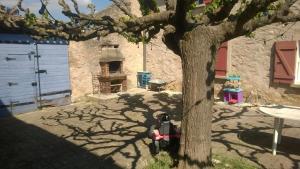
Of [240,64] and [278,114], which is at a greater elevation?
[240,64]

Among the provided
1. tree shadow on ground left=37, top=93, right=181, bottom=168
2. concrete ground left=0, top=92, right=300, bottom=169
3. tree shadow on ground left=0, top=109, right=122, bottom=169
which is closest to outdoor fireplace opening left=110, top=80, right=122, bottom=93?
tree shadow on ground left=37, top=93, right=181, bottom=168

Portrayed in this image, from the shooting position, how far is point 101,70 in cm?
1261

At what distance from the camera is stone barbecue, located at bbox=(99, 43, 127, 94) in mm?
12523

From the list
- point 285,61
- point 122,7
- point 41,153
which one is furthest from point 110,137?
point 285,61

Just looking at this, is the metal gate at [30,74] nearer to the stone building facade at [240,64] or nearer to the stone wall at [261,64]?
the stone building facade at [240,64]

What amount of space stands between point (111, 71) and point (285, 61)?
7.68 metres

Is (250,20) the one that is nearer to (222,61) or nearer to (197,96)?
(197,96)

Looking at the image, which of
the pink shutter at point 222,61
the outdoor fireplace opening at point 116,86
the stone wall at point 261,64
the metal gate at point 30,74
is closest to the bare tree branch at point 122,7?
the metal gate at point 30,74

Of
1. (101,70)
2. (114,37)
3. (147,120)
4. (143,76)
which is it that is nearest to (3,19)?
(147,120)

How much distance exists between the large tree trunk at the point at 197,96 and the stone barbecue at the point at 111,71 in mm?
8212

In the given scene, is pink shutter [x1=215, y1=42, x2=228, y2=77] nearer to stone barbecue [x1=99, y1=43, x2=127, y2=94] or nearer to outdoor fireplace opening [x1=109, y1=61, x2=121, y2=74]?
stone barbecue [x1=99, y1=43, x2=127, y2=94]

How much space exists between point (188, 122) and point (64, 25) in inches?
104

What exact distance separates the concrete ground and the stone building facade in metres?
1.25

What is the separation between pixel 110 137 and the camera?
6.79 m
